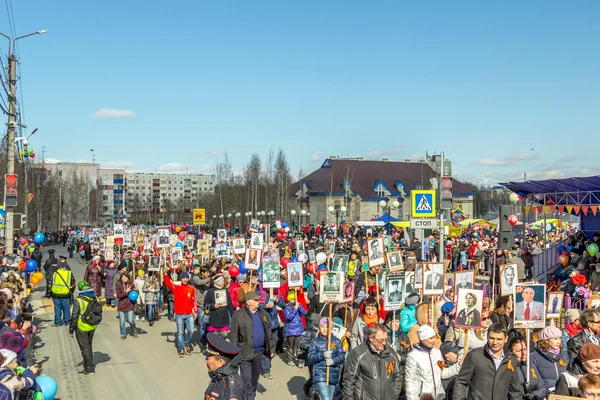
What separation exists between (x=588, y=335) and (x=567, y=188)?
15.5 metres

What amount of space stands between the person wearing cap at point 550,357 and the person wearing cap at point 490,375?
1.14 meters

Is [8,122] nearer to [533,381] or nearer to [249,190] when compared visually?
[533,381]

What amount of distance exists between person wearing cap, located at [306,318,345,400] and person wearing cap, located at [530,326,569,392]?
7.36 feet

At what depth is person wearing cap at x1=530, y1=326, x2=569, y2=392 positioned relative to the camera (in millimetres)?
6540

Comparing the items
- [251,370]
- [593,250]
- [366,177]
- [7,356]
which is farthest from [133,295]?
[366,177]

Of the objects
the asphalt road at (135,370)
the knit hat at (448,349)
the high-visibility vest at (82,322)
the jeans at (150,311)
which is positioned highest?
the knit hat at (448,349)

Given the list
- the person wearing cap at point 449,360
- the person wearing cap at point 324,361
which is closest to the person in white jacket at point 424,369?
the person wearing cap at point 449,360

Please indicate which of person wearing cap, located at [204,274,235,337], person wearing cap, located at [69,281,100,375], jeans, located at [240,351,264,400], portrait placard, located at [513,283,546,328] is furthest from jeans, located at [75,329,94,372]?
portrait placard, located at [513,283,546,328]

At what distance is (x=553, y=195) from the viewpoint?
22.0 m

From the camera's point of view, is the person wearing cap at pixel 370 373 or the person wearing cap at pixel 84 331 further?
the person wearing cap at pixel 84 331

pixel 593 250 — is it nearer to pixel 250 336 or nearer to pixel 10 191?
pixel 250 336

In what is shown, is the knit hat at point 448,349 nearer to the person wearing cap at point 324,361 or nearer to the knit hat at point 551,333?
the knit hat at point 551,333

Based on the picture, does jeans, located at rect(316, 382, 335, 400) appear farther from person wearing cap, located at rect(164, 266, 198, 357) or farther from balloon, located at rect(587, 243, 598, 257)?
balloon, located at rect(587, 243, 598, 257)

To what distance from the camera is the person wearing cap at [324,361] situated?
7418 mm
